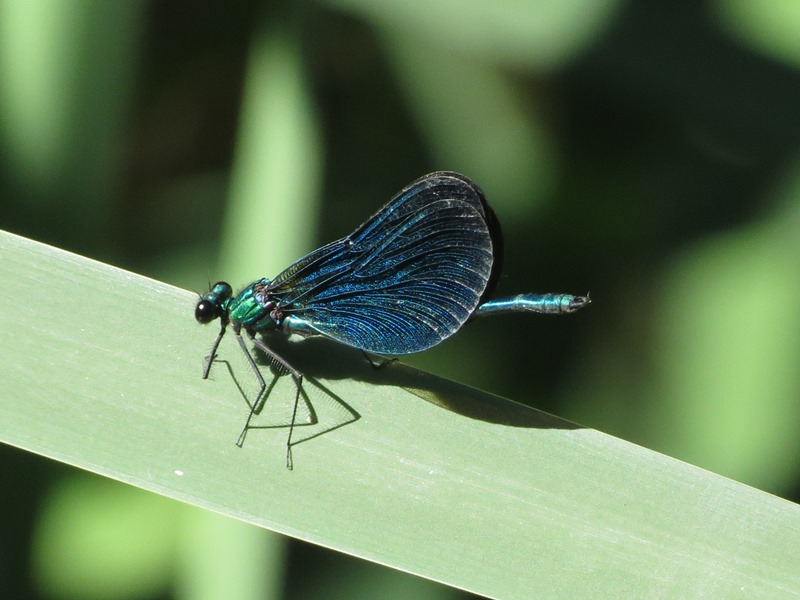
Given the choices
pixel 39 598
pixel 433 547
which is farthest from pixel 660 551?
pixel 39 598

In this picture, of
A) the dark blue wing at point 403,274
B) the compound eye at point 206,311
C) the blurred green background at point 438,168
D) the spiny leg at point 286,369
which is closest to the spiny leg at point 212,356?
the compound eye at point 206,311

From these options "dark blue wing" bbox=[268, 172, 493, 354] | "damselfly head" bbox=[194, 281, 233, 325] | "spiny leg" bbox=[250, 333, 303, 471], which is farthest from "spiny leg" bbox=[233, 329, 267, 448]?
"dark blue wing" bbox=[268, 172, 493, 354]

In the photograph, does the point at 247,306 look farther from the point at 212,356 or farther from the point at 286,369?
the point at 212,356

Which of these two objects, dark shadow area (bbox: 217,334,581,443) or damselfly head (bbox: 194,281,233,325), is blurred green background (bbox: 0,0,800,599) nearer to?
damselfly head (bbox: 194,281,233,325)

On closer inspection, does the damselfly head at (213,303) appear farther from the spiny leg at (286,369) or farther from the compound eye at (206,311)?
the spiny leg at (286,369)

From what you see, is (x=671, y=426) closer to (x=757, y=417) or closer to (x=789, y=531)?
(x=757, y=417)
